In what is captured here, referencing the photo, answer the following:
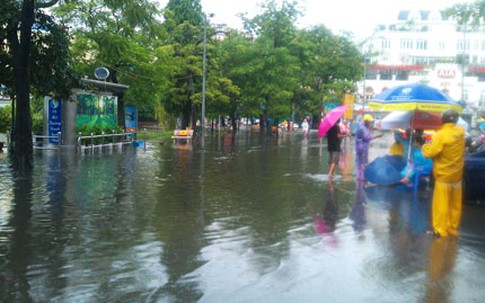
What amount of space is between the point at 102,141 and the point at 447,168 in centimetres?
2094

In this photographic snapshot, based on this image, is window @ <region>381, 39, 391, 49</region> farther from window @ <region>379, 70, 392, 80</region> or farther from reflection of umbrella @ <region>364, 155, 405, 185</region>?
reflection of umbrella @ <region>364, 155, 405, 185</region>

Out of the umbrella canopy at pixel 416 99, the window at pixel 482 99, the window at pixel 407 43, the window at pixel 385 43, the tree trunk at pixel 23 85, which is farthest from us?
the window at pixel 385 43

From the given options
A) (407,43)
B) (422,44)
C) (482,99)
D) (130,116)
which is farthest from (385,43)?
(130,116)

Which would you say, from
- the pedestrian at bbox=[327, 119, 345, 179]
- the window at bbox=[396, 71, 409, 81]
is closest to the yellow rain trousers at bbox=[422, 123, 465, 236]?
the pedestrian at bbox=[327, 119, 345, 179]

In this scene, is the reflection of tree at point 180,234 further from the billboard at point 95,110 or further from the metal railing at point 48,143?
the billboard at point 95,110

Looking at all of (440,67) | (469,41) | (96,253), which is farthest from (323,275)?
(469,41)

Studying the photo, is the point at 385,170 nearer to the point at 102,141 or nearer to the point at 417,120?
the point at 417,120

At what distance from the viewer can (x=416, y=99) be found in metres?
11.6

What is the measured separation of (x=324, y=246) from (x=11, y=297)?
3.81m

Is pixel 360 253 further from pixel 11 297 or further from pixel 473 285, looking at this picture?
pixel 11 297

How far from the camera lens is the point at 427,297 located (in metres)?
5.11

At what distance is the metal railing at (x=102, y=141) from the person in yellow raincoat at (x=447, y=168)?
18244mm

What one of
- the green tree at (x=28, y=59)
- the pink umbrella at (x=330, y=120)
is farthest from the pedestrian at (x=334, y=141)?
the green tree at (x=28, y=59)

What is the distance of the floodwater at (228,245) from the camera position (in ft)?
17.3
